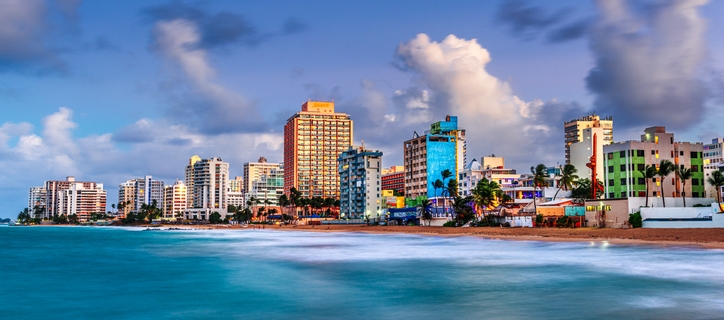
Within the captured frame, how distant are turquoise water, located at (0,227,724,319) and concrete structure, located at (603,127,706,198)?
47477 mm

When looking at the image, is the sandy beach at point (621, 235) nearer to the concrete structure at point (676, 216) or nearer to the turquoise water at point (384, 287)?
the concrete structure at point (676, 216)

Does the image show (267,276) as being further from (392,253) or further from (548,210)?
(548,210)

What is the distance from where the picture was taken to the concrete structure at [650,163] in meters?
104

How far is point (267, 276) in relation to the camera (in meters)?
45.4

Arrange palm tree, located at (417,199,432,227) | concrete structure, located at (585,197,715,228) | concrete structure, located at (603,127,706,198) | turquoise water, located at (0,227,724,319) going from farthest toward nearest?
palm tree, located at (417,199,432,227) < concrete structure, located at (603,127,706,198) < concrete structure, located at (585,197,715,228) < turquoise water, located at (0,227,724,319)

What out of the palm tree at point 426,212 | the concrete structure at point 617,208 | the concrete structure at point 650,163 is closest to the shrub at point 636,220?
the concrete structure at point 617,208

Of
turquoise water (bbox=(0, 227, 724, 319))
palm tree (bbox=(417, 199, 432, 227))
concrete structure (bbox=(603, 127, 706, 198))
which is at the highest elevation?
concrete structure (bbox=(603, 127, 706, 198))

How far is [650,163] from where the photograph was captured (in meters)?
105

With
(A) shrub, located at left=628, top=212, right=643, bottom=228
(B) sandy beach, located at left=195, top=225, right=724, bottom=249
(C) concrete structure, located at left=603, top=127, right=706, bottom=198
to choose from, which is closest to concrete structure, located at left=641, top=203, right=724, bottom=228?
(A) shrub, located at left=628, top=212, right=643, bottom=228

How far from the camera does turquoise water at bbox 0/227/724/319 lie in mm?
29203

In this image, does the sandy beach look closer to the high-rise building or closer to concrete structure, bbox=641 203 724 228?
concrete structure, bbox=641 203 724 228

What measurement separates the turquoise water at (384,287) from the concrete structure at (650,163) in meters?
47.5

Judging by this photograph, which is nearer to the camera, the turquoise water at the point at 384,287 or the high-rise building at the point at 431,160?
the turquoise water at the point at 384,287

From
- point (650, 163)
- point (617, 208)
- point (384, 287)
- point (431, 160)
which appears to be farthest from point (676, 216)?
point (431, 160)
